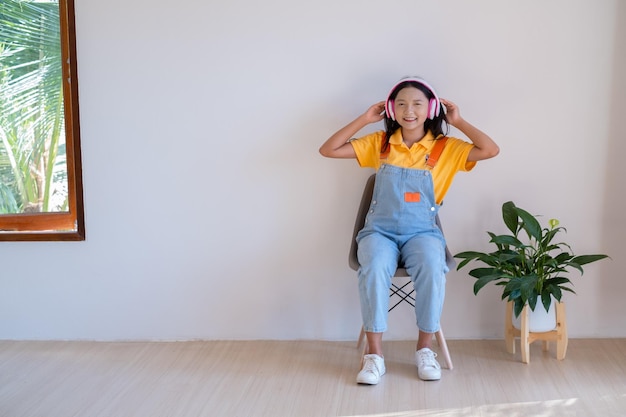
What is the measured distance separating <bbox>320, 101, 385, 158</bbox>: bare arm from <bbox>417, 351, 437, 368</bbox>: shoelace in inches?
30.0

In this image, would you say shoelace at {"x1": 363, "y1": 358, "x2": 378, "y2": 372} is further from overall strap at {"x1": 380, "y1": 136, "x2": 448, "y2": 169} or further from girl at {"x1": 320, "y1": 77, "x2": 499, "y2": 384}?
overall strap at {"x1": 380, "y1": 136, "x2": 448, "y2": 169}

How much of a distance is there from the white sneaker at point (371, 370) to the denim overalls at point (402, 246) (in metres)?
0.10

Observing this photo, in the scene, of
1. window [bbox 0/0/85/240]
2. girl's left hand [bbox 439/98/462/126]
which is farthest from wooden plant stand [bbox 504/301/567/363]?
window [bbox 0/0/85/240]

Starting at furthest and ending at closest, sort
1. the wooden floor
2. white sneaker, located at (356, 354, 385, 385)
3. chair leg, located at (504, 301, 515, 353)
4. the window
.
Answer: the window → chair leg, located at (504, 301, 515, 353) → white sneaker, located at (356, 354, 385, 385) → the wooden floor

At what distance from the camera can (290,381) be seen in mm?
2516

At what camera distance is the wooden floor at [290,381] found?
2295 millimetres

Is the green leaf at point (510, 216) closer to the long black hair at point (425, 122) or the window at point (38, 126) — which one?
the long black hair at point (425, 122)

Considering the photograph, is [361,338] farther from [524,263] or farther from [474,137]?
[474,137]

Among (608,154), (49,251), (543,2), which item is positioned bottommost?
(49,251)

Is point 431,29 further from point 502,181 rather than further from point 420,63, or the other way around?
point 502,181

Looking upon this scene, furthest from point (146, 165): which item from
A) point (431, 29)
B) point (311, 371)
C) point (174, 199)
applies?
point (431, 29)

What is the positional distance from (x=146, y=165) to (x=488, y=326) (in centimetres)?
150

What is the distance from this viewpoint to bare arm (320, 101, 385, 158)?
8.77 ft

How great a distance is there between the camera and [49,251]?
298cm
